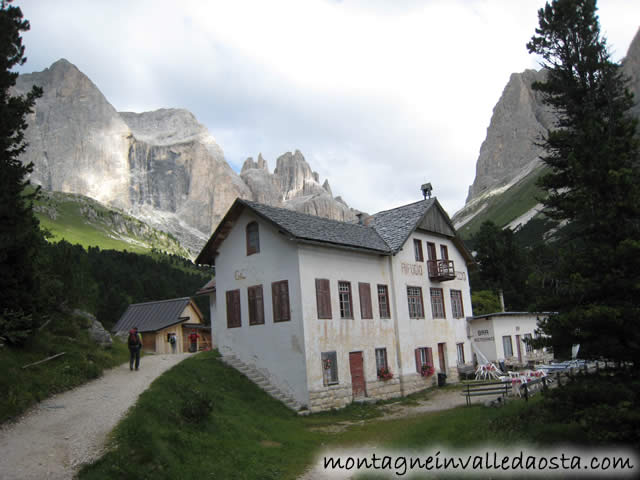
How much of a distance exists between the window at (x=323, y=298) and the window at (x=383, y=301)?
13.7 ft

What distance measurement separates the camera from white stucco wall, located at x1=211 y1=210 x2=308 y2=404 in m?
22.0

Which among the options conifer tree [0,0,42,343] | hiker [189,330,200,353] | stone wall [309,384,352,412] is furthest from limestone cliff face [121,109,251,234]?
conifer tree [0,0,42,343]

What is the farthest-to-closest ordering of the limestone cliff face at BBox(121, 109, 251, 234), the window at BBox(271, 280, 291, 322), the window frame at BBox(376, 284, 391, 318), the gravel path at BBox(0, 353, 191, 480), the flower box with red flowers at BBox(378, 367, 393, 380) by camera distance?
the limestone cliff face at BBox(121, 109, 251, 234) → the window frame at BBox(376, 284, 391, 318) → the flower box with red flowers at BBox(378, 367, 393, 380) → the window at BBox(271, 280, 291, 322) → the gravel path at BBox(0, 353, 191, 480)

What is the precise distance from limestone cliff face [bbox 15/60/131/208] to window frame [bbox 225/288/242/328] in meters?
165

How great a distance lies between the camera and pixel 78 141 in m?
182

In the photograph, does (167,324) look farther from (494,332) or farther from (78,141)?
(78,141)

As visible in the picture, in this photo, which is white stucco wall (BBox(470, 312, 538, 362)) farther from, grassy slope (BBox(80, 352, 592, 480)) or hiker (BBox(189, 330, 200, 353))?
hiker (BBox(189, 330, 200, 353))

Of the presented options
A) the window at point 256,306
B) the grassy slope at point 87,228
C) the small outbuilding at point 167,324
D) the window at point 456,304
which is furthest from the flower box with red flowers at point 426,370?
the grassy slope at point 87,228

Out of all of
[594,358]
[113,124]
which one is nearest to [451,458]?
[594,358]

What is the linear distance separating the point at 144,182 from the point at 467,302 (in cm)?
17109

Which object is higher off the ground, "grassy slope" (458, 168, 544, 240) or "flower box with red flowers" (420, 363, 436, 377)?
"grassy slope" (458, 168, 544, 240)

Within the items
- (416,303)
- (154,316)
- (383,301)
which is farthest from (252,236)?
(154,316)

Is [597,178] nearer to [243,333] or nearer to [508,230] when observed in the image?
[243,333]

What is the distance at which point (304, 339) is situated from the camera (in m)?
21.7
